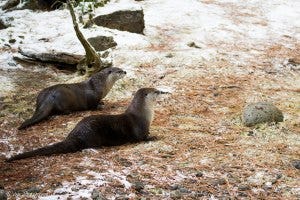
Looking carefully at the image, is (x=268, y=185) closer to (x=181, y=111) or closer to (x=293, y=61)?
(x=181, y=111)

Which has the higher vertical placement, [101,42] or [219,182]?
[219,182]

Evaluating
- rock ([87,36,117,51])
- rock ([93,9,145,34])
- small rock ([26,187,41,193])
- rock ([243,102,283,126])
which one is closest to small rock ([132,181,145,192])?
small rock ([26,187,41,193])

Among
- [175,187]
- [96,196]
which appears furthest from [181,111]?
[96,196]

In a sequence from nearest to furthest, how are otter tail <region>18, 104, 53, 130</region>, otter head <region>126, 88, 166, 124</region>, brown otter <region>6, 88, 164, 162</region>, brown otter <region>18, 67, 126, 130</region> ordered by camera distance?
brown otter <region>6, 88, 164, 162</region>
otter head <region>126, 88, 166, 124</region>
otter tail <region>18, 104, 53, 130</region>
brown otter <region>18, 67, 126, 130</region>

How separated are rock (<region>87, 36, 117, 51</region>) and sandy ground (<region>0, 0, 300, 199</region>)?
0.26m

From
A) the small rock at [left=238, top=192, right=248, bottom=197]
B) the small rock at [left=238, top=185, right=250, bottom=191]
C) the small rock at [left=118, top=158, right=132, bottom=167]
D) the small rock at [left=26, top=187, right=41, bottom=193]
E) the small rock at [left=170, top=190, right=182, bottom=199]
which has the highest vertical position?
the small rock at [left=26, top=187, right=41, bottom=193]

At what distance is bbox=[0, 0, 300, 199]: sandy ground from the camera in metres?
4.38

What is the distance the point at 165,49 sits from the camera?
11.2 m

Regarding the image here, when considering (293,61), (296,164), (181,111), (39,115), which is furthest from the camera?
(293,61)

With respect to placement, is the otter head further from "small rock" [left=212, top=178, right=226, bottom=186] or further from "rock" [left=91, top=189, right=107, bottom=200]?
"rock" [left=91, top=189, right=107, bottom=200]

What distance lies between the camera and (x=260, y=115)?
6.59 metres

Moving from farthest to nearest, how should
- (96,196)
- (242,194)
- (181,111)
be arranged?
(181,111)
(242,194)
(96,196)

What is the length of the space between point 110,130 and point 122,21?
7078mm

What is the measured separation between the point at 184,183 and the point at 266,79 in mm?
5428
